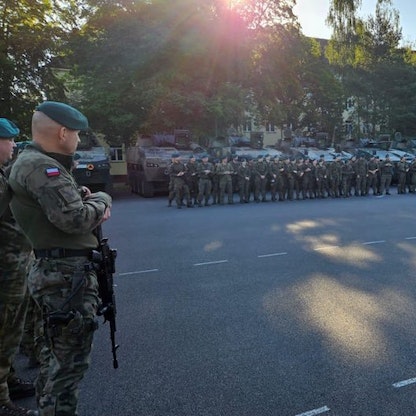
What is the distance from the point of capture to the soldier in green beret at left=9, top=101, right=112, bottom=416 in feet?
6.87

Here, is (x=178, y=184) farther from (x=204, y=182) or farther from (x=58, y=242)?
(x=58, y=242)

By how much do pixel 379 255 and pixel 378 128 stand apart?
108 feet

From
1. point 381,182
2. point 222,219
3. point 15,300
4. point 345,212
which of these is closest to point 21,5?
point 222,219

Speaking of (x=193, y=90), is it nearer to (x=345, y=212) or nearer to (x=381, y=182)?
(x=381, y=182)

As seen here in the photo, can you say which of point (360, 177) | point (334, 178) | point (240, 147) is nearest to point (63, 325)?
point (334, 178)

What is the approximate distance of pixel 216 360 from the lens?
3.36 m

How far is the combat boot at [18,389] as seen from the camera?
2.99 metres

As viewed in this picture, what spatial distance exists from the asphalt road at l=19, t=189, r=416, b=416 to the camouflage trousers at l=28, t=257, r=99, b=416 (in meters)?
0.68

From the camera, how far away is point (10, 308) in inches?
112

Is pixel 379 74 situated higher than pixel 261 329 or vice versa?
pixel 379 74

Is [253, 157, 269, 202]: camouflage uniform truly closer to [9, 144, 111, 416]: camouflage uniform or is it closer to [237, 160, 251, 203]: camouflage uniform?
[237, 160, 251, 203]: camouflage uniform

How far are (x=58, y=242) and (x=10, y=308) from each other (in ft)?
3.26

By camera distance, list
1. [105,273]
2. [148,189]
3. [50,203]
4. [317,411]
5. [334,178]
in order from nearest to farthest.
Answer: [50,203] → [105,273] → [317,411] → [148,189] → [334,178]

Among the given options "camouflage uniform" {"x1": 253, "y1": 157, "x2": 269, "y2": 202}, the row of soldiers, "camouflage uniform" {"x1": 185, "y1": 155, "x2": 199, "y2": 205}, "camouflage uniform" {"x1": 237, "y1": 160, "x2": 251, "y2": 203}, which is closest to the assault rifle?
the row of soldiers
